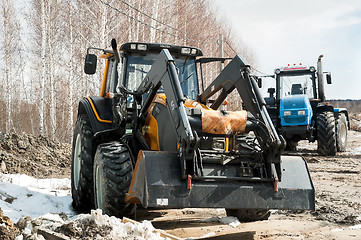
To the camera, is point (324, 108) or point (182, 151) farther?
point (324, 108)

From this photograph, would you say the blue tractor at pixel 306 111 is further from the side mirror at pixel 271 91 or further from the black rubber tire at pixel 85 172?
the black rubber tire at pixel 85 172

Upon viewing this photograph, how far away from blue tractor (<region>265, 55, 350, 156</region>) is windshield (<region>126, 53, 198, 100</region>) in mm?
7650

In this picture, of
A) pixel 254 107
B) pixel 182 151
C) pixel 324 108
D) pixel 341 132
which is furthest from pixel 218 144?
pixel 341 132

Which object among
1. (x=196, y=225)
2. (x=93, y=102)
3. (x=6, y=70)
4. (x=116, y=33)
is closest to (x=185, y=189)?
(x=196, y=225)

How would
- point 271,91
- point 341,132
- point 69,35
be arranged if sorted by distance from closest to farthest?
1. point 341,132
2. point 271,91
3. point 69,35

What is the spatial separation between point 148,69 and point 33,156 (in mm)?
6546

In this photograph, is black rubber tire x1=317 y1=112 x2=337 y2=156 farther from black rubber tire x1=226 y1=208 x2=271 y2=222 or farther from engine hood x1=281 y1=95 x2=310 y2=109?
black rubber tire x1=226 y1=208 x2=271 y2=222

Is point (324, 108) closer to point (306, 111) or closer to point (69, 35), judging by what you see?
point (306, 111)

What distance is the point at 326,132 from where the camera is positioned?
12688mm

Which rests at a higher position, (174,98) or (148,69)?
(148,69)

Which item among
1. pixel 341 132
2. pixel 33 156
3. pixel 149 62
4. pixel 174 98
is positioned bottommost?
pixel 33 156

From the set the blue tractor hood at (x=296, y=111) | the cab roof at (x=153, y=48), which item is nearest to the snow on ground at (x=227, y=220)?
the cab roof at (x=153, y=48)

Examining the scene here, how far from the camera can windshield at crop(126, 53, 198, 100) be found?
5902 millimetres

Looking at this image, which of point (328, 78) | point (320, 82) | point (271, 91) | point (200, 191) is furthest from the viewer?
point (271, 91)
